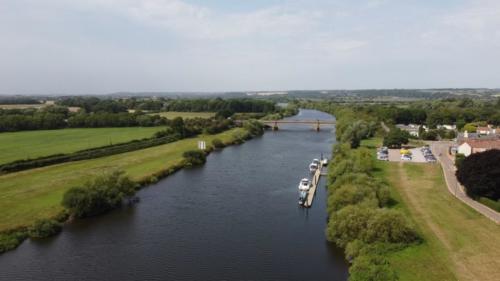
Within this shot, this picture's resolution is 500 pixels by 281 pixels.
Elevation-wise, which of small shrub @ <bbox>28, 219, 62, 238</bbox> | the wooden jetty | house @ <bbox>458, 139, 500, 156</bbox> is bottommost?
the wooden jetty

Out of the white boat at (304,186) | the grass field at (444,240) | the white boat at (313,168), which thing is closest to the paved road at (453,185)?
the grass field at (444,240)

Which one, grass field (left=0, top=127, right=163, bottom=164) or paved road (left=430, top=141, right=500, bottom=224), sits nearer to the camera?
paved road (left=430, top=141, right=500, bottom=224)

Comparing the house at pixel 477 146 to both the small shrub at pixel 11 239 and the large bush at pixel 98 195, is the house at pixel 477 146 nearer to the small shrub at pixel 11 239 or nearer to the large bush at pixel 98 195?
the large bush at pixel 98 195

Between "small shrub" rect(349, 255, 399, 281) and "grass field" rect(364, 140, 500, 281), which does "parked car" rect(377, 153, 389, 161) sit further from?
"small shrub" rect(349, 255, 399, 281)

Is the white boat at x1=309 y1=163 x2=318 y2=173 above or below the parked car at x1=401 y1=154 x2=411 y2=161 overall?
below

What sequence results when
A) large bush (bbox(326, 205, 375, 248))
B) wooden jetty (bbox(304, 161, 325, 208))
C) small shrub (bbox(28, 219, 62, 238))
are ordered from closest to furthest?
large bush (bbox(326, 205, 375, 248)), small shrub (bbox(28, 219, 62, 238)), wooden jetty (bbox(304, 161, 325, 208))

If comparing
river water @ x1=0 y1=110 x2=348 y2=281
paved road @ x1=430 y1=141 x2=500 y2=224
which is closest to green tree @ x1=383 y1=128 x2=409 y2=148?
paved road @ x1=430 y1=141 x2=500 y2=224
